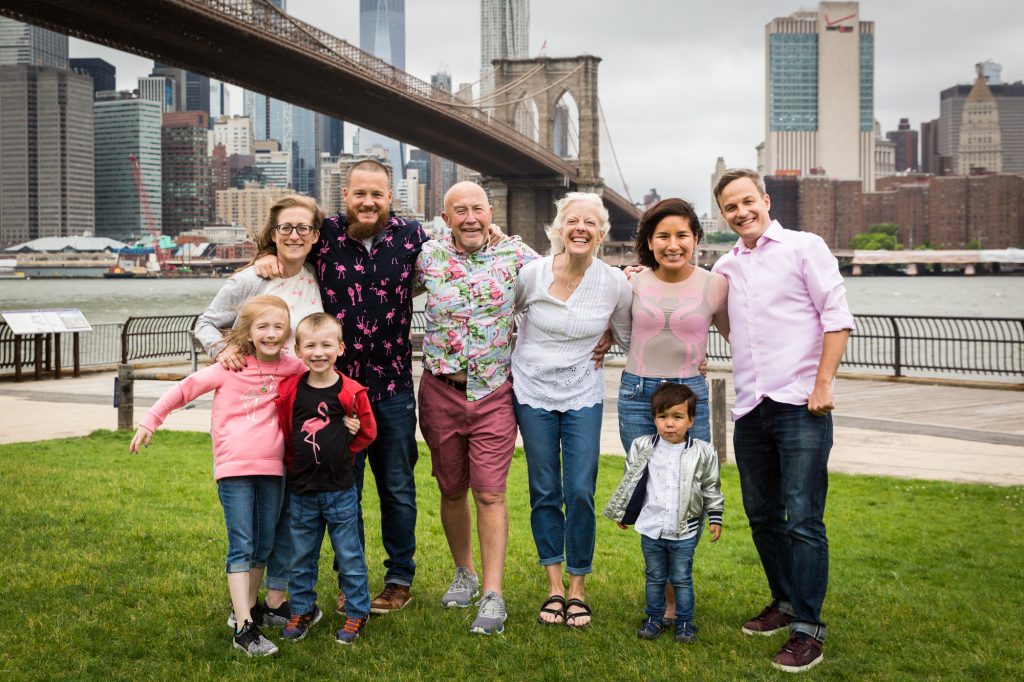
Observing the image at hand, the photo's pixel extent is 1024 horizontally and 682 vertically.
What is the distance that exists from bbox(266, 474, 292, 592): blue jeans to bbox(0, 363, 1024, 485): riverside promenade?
15.2 feet

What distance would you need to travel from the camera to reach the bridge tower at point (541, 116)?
163 feet

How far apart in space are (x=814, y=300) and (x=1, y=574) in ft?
12.7

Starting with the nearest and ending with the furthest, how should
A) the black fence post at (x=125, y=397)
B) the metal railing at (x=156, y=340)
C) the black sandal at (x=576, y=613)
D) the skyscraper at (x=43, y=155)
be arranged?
the black sandal at (x=576, y=613)
the black fence post at (x=125, y=397)
the metal railing at (x=156, y=340)
the skyscraper at (x=43, y=155)

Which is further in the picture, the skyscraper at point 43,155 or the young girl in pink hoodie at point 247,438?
the skyscraper at point 43,155

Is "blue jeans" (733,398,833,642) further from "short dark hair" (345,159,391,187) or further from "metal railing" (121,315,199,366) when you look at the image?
"metal railing" (121,315,199,366)

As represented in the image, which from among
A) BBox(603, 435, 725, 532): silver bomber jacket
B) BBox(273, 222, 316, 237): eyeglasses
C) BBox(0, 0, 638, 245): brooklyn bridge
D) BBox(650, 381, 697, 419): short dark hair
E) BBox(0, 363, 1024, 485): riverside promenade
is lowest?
BBox(0, 363, 1024, 485): riverside promenade

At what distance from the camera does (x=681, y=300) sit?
410 centimetres

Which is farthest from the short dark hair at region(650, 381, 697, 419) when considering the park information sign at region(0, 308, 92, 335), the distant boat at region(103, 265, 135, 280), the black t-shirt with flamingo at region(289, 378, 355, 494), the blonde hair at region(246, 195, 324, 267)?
the distant boat at region(103, 265, 135, 280)

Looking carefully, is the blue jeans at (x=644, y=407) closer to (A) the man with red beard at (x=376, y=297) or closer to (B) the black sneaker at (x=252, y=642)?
(A) the man with red beard at (x=376, y=297)

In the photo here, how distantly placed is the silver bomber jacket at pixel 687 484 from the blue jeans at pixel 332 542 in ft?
3.38

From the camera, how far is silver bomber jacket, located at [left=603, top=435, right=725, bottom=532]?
3939 millimetres

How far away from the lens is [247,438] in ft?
12.8

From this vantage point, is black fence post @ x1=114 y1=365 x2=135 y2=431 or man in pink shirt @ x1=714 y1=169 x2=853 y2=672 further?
black fence post @ x1=114 y1=365 x2=135 y2=431

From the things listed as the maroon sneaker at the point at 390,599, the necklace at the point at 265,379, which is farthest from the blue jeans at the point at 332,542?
the necklace at the point at 265,379
